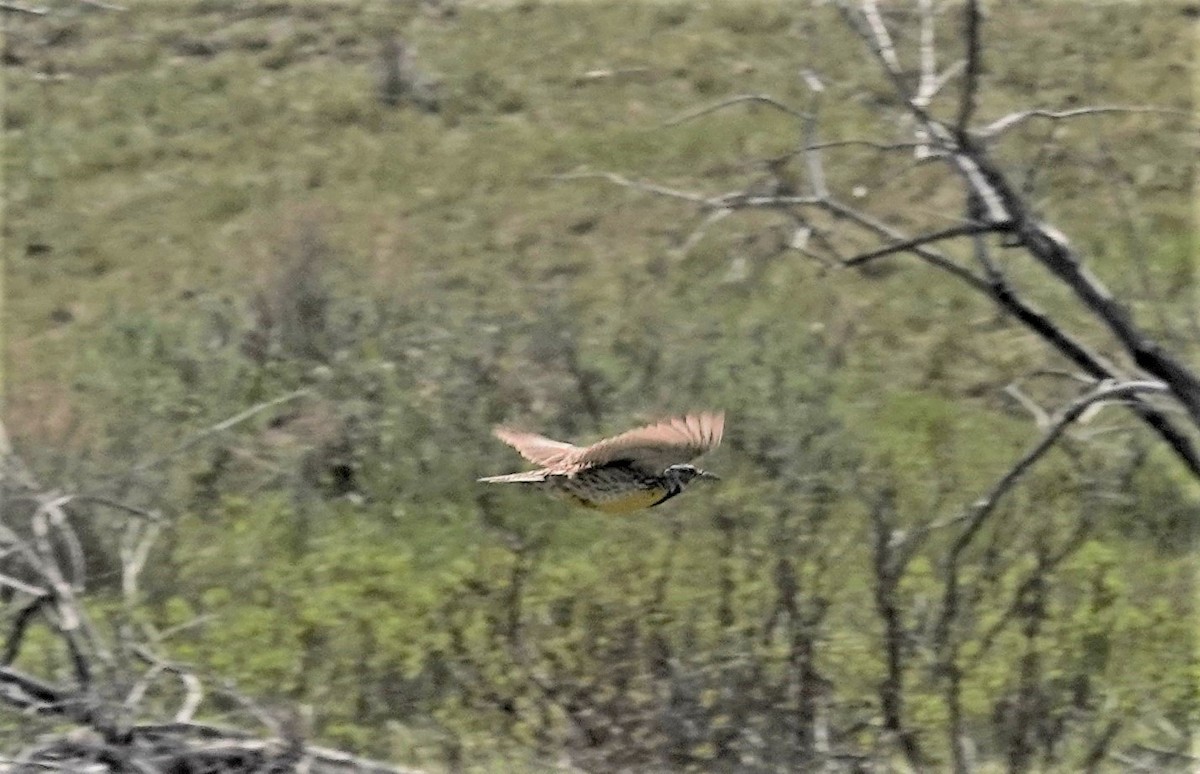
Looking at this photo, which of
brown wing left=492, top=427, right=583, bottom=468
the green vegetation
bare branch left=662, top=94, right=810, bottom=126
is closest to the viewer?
brown wing left=492, top=427, right=583, bottom=468

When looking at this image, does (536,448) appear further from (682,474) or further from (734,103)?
(734,103)

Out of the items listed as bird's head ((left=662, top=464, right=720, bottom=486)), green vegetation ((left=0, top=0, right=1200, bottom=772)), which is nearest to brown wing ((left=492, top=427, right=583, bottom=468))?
bird's head ((left=662, top=464, right=720, bottom=486))

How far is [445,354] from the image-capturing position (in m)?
8.05

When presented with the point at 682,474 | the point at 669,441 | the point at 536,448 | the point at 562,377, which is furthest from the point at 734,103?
the point at 562,377

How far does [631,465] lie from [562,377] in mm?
4475

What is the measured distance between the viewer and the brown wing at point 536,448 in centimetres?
329

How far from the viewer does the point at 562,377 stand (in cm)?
761

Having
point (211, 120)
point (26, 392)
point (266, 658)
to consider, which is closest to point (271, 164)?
A: point (211, 120)

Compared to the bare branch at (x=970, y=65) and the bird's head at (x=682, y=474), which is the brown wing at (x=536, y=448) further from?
the bare branch at (x=970, y=65)

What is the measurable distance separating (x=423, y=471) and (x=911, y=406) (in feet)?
7.67

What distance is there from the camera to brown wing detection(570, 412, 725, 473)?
292 cm

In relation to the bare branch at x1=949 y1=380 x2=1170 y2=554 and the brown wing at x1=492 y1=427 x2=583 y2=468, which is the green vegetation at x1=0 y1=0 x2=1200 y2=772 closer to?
the bare branch at x1=949 y1=380 x2=1170 y2=554

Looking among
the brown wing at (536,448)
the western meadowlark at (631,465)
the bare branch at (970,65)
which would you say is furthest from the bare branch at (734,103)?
the western meadowlark at (631,465)

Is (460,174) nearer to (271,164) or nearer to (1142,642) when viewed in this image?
(271,164)
